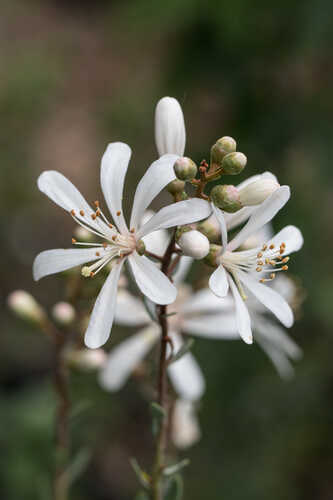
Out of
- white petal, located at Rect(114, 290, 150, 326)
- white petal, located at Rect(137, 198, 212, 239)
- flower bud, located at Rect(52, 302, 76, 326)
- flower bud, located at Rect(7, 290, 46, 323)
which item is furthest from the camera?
white petal, located at Rect(114, 290, 150, 326)

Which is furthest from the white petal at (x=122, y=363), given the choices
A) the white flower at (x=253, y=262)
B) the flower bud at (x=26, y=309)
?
the white flower at (x=253, y=262)

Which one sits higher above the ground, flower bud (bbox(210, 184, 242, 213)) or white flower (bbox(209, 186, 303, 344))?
flower bud (bbox(210, 184, 242, 213))

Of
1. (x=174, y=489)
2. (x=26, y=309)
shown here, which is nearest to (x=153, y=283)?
(x=174, y=489)

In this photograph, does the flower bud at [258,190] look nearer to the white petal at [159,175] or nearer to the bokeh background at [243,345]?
the white petal at [159,175]

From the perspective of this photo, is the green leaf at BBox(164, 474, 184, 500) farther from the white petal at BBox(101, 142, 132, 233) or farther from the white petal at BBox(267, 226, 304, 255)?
the white petal at BBox(101, 142, 132, 233)

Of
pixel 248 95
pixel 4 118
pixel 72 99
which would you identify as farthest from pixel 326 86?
pixel 72 99

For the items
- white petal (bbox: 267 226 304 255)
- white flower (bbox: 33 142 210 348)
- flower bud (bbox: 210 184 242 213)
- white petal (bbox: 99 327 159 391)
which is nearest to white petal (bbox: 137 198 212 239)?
white flower (bbox: 33 142 210 348)

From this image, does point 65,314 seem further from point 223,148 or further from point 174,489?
point 223,148
